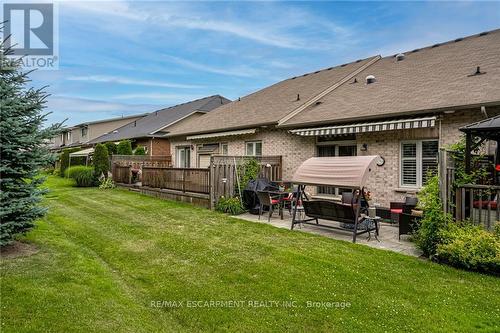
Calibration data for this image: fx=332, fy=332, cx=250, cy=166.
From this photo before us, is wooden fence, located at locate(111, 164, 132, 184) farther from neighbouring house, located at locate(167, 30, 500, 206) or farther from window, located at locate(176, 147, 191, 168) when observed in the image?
neighbouring house, located at locate(167, 30, 500, 206)

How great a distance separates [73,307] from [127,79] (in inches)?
862

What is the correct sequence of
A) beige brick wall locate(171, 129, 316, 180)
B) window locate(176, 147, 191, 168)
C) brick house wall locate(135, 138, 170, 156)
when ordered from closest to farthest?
beige brick wall locate(171, 129, 316, 180) → window locate(176, 147, 191, 168) → brick house wall locate(135, 138, 170, 156)

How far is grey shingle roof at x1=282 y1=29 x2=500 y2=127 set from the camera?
32.0 feet

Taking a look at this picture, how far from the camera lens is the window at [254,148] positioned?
16.0m

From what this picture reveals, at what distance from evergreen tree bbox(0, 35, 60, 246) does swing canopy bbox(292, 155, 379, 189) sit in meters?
6.27

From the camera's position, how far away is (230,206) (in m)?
12.2

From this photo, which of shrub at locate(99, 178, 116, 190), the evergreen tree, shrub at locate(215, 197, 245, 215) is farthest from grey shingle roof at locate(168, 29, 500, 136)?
the evergreen tree

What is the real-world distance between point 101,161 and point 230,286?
19.6m

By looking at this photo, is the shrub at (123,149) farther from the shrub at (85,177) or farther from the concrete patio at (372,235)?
the concrete patio at (372,235)

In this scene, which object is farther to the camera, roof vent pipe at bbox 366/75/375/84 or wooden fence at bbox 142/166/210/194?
roof vent pipe at bbox 366/75/375/84

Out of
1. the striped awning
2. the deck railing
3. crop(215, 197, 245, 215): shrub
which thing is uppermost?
the striped awning

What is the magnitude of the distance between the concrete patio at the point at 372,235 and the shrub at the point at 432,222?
34 centimetres

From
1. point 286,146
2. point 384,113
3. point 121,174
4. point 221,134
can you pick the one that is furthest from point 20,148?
point 121,174

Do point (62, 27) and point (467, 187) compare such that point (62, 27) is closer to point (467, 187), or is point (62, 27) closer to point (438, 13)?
point (467, 187)
